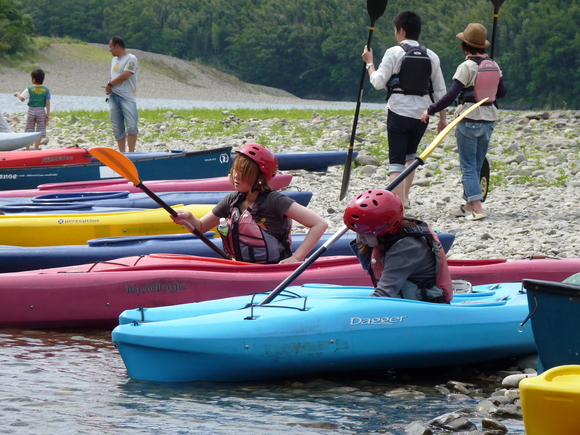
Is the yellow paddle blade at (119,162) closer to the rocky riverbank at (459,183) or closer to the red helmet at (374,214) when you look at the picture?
the red helmet at (374,214)

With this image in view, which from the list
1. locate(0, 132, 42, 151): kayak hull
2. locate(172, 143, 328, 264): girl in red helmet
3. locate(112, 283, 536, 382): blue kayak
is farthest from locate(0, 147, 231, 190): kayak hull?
locate(112, 283, 536, 382): blue kayak

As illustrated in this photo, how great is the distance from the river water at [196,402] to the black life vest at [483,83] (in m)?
3.06

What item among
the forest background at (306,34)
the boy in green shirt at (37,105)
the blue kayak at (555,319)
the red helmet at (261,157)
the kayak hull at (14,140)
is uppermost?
the forest background at (306,34)

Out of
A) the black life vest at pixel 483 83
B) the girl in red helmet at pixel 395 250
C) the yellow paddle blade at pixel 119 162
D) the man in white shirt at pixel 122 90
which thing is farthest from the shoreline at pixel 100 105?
the girl in red helmet at pixel 395 250

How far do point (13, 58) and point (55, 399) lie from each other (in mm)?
52079

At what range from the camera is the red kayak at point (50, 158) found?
8.84 m

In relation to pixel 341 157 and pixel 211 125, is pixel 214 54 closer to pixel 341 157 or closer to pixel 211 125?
pixel 211 125

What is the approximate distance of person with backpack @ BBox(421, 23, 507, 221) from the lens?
630cm

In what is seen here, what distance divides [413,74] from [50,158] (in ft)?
14.3

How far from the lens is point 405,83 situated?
6203mm

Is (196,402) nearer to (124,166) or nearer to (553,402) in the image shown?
(553,402)

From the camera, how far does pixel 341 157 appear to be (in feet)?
32.1

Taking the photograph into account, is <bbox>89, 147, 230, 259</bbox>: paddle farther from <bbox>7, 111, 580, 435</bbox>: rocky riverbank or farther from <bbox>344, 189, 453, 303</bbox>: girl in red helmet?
<bbox>7, 111, 580, 435</bbox>: rocky riverbank

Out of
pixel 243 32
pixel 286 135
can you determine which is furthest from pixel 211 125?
pixel 243 32
